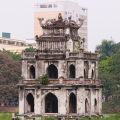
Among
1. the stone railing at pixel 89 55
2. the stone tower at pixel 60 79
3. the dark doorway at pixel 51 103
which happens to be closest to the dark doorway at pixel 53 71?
the stone tower at pixel 60 79

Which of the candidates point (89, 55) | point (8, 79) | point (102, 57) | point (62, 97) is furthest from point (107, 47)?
point (62, 97)

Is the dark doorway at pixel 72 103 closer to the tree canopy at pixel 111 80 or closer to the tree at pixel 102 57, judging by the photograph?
the tree canopy at pixel 111 80

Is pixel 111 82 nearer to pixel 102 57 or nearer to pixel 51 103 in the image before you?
pixel 102 57

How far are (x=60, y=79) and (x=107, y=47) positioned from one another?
69.5m

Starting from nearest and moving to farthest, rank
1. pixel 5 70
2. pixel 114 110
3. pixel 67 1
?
1. pixel 114 110
2. pixel 5 70
3. pixel 67 1

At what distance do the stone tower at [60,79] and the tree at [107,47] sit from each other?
2475 inches

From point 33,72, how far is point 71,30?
24.1 feet

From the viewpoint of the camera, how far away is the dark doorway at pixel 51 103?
219 ft

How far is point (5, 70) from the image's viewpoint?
10400 centimetres

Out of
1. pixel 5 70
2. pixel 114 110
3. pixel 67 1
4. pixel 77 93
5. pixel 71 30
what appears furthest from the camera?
pixel 67 1

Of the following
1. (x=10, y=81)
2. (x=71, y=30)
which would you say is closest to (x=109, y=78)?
(x=10, y=81)

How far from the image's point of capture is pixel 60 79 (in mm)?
64375

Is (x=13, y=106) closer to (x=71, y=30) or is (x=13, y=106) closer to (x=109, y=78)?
(x=109, y=78)

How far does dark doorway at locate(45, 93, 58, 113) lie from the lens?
66.8 meters
